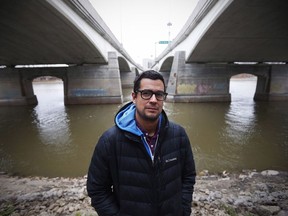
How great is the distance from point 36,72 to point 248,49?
17.9 m

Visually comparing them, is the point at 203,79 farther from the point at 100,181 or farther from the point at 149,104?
the point at 100,181

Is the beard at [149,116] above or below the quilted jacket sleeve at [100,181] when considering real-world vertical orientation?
above

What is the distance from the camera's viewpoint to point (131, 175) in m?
1.49

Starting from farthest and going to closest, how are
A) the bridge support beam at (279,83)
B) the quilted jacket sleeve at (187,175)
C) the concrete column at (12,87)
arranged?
the bridge support beam at (279,83)
the concrete column at (12,87)
the quilted jacket sleeve at (187,175)

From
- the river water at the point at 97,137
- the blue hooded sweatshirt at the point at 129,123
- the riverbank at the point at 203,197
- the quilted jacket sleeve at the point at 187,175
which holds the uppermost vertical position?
the blue hooded sweatshirt at the point at 129,123

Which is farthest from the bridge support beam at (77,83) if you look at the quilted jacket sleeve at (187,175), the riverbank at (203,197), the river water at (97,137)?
the quilted jacket sleeve at (187,175)

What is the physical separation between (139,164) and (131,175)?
0.12 meters

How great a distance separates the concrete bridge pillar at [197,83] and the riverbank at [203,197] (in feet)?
40.3

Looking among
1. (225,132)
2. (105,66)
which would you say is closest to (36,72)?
(105,66)

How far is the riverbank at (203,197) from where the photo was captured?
2.82 meters

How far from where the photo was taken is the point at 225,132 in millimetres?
Answer: 8078

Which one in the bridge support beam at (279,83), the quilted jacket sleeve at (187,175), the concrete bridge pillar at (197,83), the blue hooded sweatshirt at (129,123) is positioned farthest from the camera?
the bridge support beam at (279,83)

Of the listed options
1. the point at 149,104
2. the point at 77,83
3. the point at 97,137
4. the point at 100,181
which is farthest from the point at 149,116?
the point at 77,83

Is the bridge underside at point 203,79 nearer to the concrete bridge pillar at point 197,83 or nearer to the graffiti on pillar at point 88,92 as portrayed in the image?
the concrete bridge pillar at point 197,83
